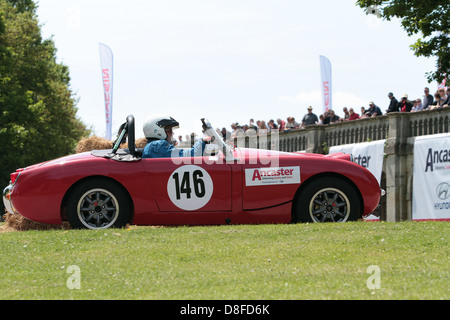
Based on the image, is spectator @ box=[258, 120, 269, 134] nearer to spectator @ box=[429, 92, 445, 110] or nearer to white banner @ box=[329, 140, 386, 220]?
white banner @ box=[329, 140, 386, 220]

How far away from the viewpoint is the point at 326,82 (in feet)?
104

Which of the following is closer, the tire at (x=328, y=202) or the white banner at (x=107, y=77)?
the tire at (x=328, y=202)

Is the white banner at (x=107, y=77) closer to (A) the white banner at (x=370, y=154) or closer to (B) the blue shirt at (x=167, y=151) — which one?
(A) the white banner at (x=370, y=154)

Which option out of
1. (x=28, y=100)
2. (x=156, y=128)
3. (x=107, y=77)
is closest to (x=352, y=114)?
(x=107, y=77)

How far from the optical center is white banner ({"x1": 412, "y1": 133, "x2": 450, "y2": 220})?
77.1 ft

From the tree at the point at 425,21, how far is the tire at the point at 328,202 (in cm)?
1315

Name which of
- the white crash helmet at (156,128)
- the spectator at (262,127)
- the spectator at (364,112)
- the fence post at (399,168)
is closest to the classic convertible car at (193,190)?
the white crash helmet at (156,128)

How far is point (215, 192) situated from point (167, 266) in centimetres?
305

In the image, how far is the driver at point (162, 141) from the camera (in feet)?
32.9

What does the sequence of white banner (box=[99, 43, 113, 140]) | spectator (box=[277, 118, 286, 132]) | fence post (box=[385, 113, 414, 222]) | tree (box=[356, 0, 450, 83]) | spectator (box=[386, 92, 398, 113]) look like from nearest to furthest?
tree (box=[356, 0, 450, 83]) → spectator (box=[386, 92, 398, 113]) → fence post (box=[385, 113, 414, 222]) → spectator (box=[277, 118, 286, 132]) → white banner (box=[99, 43, 113, 140])

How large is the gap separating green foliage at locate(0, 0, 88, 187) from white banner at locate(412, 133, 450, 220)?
2248 cm

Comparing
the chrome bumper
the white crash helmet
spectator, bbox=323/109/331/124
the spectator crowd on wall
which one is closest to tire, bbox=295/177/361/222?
the white crash helmet

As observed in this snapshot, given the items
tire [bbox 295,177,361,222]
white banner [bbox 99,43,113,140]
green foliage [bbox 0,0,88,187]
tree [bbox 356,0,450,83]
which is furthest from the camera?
green foliage [bbox 0,0,88,187]
